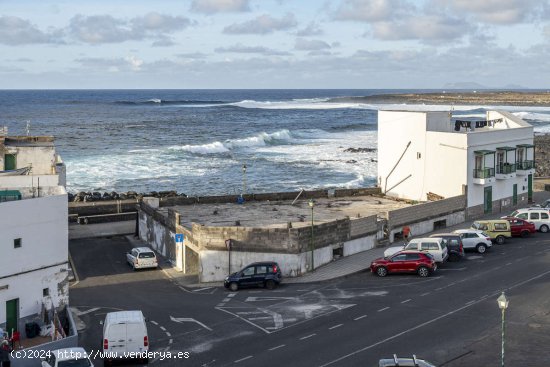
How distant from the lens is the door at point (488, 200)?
47.3 m

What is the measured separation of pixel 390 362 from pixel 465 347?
17.5 feet

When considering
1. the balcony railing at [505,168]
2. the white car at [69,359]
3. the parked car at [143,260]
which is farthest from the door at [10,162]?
the balcony railing at [505,168]

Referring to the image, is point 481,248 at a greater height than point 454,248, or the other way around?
point 454,248

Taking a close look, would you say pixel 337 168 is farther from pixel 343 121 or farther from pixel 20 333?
pixel 343 121

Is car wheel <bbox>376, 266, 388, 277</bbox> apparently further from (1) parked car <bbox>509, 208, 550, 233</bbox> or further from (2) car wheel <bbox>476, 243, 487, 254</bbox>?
(1) parked car <bbox>509, 208, 550, 233</bbox>

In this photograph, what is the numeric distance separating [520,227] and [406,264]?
461 inches

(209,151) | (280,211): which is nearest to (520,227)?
(280,211)

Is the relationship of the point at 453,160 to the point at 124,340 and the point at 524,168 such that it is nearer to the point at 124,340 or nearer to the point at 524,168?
the point at 524,168

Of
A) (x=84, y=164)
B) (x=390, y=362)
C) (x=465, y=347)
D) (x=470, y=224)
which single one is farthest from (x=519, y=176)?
(x=84, y=164)

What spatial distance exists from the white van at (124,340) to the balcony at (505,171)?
104ft

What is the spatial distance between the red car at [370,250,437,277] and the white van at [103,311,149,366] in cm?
1410

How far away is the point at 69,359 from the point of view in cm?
2041

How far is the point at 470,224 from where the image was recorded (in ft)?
146

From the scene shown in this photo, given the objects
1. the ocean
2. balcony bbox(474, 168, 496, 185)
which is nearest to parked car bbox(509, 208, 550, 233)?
balcony bbox(474, 168, 496, 185)
